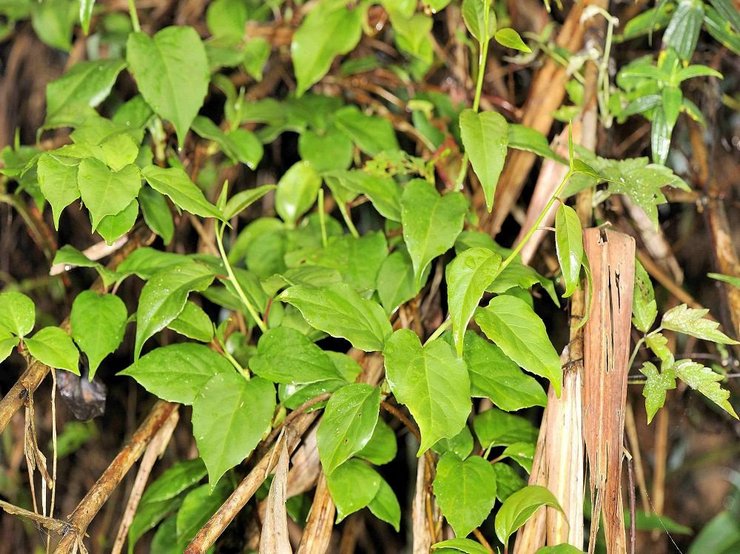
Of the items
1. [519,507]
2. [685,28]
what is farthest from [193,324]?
[685,28]

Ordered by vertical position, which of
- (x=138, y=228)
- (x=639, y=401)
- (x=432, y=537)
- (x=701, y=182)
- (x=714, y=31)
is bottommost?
(x=639, y=401)

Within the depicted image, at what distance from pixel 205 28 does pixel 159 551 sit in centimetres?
87

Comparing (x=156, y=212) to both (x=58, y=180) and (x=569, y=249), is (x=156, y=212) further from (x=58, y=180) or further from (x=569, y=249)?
(x=569, y=249)

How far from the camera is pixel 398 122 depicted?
1.17m

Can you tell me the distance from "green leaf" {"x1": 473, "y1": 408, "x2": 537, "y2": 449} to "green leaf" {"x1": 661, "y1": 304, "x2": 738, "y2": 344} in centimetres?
18

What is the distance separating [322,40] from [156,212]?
36cm

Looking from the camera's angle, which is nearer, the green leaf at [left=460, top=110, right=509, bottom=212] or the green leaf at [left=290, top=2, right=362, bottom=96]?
the green leaf at [left=460, top=110, right=509, bottom=212]

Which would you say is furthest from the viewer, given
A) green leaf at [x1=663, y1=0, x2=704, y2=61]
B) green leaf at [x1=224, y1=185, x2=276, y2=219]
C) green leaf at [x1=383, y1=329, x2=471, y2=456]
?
green leaf at [x1=663, y1=0, x2=704, y2=61]

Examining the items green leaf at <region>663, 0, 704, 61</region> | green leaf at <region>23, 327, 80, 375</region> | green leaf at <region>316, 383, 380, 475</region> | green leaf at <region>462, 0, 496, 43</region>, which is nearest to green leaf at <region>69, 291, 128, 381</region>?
green leaf at <region>23, 327, 80, 375</region>

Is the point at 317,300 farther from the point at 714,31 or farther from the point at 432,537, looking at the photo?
the point at 714,31

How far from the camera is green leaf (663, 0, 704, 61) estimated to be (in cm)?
98

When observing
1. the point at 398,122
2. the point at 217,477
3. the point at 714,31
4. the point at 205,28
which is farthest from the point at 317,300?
the point at 205,28

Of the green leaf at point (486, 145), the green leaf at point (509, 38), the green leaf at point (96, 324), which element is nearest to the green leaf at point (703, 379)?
the green leaf at point (486, 145)

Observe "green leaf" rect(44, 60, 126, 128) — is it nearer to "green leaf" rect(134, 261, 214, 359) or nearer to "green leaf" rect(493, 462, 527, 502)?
"green leaf" rect(134, 261, 214, 359)
